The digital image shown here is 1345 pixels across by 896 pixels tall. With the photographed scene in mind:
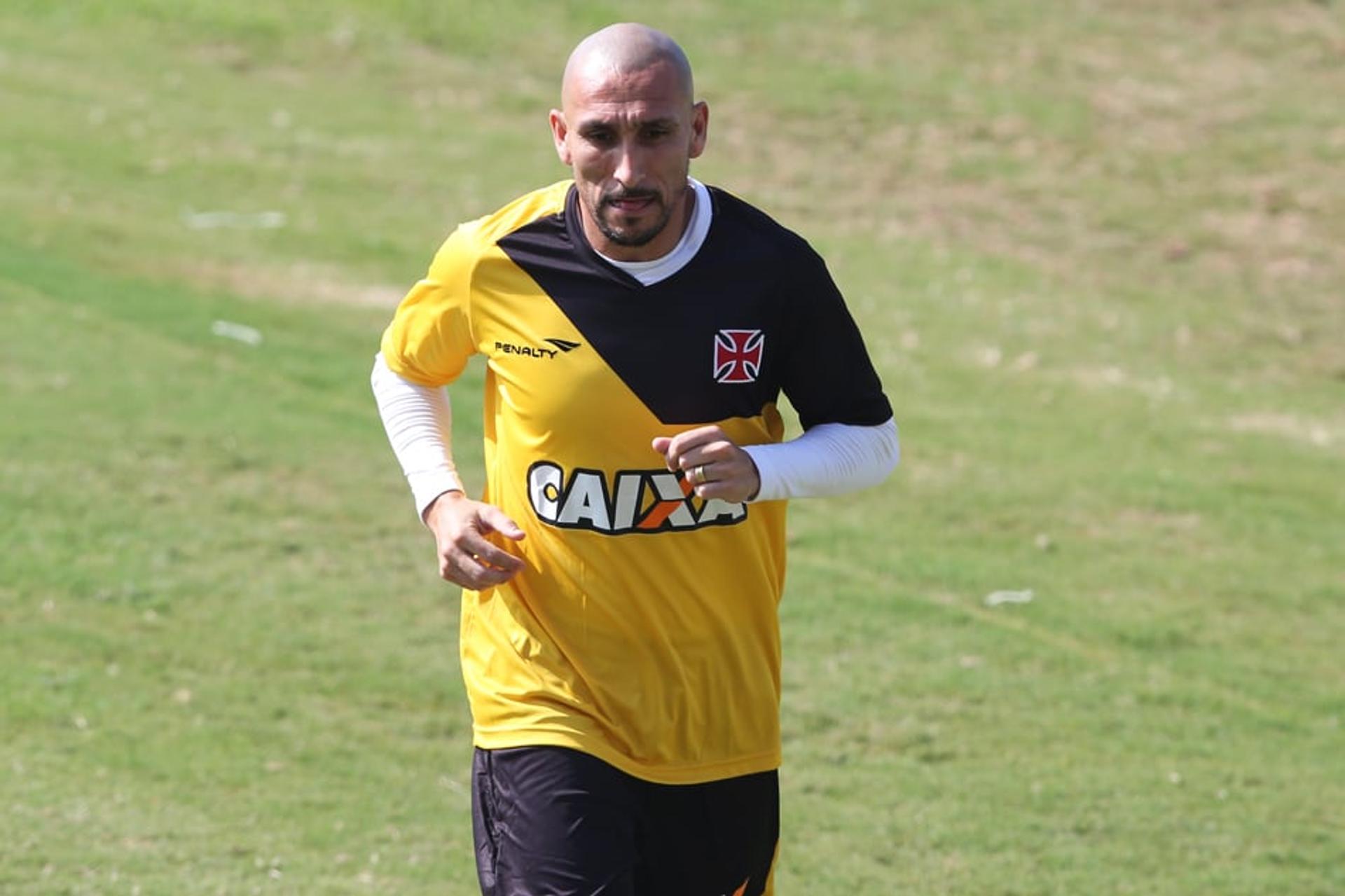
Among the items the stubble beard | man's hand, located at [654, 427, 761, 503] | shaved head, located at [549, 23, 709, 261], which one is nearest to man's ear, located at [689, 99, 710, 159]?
shaved head, located at [549, 23, 709, 261]

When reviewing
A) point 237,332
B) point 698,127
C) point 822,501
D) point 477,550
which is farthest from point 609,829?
point 237,332

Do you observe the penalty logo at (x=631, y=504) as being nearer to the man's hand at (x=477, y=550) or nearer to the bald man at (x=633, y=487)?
the bald man at (x=633, y=487)

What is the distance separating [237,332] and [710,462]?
9975 millimetres

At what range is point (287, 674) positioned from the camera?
353 inches

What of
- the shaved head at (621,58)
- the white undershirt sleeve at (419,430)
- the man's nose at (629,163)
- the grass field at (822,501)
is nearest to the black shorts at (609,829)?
the white undershirt sleeve at (419,430)

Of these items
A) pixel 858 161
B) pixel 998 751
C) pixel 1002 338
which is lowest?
pixel 998 751

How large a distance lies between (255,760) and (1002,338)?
28.7 ft

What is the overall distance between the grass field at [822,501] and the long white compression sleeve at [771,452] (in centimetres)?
229

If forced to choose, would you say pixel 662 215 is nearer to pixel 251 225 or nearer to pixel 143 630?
pixel 143 630

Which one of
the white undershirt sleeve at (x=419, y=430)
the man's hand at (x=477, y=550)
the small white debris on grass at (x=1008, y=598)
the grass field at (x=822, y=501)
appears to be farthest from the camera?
the small white debris on grass at (x=1008, y=598)

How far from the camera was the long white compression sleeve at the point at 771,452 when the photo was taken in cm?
476

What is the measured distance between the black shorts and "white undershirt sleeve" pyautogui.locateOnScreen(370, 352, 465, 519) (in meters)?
0.69

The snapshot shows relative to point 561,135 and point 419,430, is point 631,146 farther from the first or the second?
point 419,430

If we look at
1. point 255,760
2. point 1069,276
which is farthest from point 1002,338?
point 255,760
